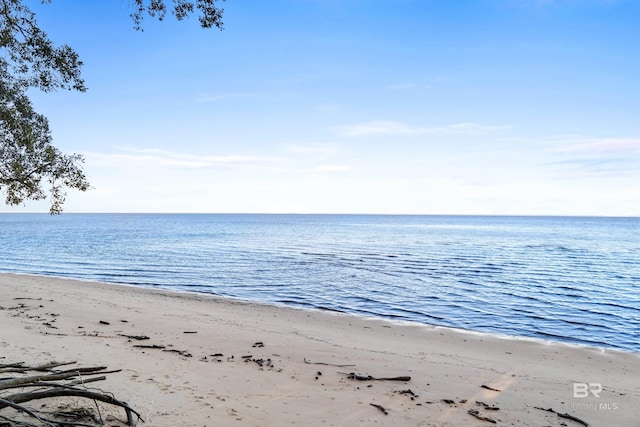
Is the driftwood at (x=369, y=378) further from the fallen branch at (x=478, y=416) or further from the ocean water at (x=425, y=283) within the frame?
the ocean water at (x=425, y=283)

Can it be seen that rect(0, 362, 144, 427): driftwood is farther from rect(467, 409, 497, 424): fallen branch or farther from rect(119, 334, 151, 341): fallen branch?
rect(467, 409, 497, 424): fallen branch

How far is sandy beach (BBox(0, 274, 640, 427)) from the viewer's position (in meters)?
7.56

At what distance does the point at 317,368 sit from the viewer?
403 inches

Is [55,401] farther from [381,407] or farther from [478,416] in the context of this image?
[478,416]

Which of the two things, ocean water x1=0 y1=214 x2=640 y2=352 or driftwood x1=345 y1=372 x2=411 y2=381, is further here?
ocean water x1=0 y1=214 x2=640 y2=352

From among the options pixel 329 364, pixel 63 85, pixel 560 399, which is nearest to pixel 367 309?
pixel 329 364

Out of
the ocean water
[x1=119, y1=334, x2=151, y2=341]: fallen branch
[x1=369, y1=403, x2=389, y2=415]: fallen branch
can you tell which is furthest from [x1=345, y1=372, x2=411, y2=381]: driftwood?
the ocean water

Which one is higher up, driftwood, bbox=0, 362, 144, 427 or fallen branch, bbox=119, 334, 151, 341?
driftwood, bbox=0, 362, 144, 427

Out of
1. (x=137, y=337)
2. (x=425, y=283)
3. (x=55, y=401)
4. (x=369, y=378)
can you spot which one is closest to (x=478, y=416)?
(x=369, y=378)

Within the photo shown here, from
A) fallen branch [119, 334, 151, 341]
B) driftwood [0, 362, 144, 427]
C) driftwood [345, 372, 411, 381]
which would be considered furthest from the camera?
fallen branch [119, 334, 151, 341]

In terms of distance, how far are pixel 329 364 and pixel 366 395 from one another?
7.66 ft

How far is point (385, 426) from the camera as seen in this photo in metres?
7.03

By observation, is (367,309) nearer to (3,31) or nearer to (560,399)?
(560,399)

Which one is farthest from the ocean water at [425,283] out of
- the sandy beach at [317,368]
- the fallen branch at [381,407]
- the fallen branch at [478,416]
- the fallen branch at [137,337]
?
the fallen branch at [381,407]
